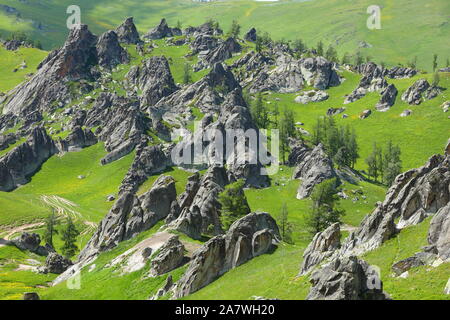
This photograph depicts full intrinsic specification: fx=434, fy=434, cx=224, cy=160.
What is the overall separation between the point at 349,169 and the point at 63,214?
103091 millimetres

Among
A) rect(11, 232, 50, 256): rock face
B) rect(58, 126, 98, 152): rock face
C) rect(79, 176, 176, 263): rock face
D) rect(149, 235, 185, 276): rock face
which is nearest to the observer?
rect(149, 235, 185, 276): rock face

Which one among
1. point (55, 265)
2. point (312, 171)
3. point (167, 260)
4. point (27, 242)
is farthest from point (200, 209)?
point (312, 171)

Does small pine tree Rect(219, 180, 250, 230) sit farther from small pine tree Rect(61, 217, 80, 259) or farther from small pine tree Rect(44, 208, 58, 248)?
small pine tree Rect(44, 208, 58, 248)

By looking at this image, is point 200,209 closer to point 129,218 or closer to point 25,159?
point 129,218

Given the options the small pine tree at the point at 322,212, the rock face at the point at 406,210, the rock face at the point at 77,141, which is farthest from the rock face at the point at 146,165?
the rock face at the point at 406,210

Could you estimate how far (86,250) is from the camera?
9138 cm

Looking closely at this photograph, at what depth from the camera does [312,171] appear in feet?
461

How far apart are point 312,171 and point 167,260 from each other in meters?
87.5

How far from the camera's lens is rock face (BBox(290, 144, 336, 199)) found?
136750mm

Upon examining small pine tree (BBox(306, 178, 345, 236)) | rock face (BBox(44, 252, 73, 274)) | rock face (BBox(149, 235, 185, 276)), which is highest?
rock face (BBox(149, 235, 185, 276))

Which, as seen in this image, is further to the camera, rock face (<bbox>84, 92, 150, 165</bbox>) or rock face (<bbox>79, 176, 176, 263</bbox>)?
rock face (<bbox>84, 92, 150, 165</bbox>)

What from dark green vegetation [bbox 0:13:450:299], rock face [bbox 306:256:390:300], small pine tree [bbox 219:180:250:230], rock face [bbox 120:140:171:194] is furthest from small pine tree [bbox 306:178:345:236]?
rock face [bbox 120:140:171:194]

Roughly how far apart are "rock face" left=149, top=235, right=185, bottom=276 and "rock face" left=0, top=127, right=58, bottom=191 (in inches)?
5134

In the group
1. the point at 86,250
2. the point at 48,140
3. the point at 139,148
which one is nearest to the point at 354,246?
the point at 86,250
